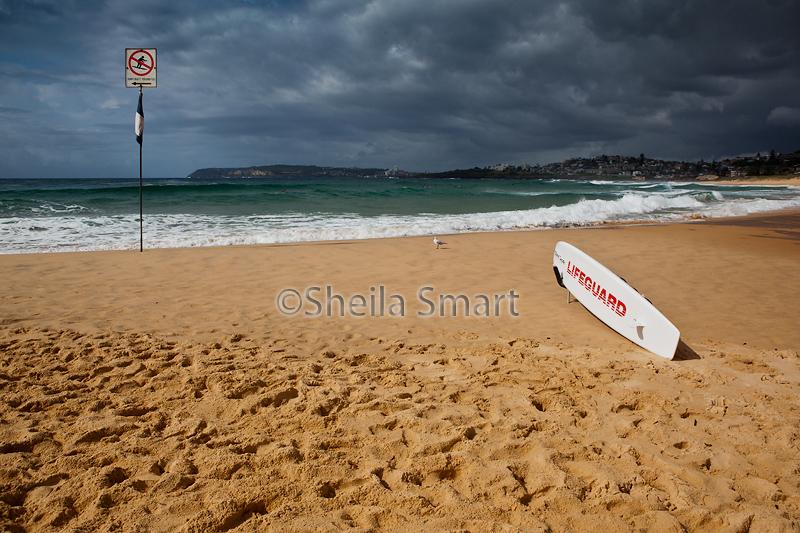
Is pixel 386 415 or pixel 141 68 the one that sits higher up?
pixel 141 68

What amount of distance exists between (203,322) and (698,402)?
4420 millimetres

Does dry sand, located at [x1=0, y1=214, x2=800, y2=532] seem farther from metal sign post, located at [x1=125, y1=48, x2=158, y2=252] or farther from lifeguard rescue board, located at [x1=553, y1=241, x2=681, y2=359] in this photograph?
metal sign post, located at [x1=125, y1=48, x2=158, y2=252]

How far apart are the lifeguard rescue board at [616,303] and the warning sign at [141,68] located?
746cm

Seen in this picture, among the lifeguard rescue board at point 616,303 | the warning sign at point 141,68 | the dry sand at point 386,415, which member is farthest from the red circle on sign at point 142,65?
the lifeguard rescue board at point 616,303

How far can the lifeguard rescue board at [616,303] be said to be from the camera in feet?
12.3

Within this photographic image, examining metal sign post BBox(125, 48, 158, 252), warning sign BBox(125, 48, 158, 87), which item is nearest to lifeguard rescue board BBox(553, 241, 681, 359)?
metal sign post BBox(125, 48, 158, 252)

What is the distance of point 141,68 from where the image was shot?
7.35 m

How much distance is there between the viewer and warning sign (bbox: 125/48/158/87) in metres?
7.30

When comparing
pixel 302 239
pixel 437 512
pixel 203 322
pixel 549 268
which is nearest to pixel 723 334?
pixel 549 268

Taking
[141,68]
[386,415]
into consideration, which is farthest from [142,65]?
[386,415]

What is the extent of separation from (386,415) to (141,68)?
783 cm

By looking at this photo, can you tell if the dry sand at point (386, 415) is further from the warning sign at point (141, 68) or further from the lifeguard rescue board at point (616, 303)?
the warning sign at point (141, 68)

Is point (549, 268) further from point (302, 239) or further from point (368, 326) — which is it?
point (302, 239)

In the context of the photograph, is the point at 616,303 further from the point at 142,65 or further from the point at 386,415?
the point at 142,65
